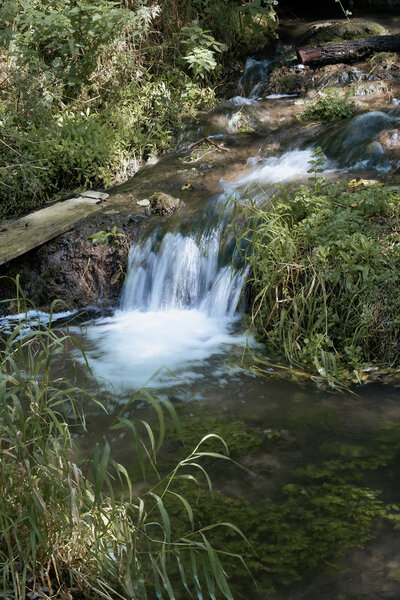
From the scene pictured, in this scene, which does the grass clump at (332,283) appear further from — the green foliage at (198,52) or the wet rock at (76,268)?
the green foliage at (198,52)

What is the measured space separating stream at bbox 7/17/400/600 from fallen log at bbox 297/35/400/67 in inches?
45.5

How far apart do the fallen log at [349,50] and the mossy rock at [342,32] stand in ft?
2.28

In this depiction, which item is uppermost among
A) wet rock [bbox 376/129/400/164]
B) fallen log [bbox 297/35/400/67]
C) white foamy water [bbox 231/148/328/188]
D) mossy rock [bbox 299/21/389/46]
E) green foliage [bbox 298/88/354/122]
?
mossy rock [bbox 299/21/389/46]

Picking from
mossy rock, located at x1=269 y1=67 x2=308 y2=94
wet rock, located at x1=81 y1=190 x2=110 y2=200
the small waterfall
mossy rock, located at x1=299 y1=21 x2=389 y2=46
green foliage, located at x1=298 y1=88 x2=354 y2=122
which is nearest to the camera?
the small waterfall

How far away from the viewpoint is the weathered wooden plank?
21.5 feet

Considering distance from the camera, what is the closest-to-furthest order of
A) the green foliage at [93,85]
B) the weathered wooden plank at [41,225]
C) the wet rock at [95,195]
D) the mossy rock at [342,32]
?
the weathered wooden plank at [41,225], the wet rock at [95,195], the green foliage at [93,85], the mossy rock at [342,32]

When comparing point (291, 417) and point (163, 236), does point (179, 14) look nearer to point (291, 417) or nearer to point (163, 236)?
point (163, 236)

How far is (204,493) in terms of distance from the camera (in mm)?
3357

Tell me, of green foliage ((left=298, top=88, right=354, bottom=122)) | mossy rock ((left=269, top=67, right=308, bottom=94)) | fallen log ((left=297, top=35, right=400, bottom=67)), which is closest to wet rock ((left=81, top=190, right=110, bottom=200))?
green foliage ((left=298, top=88, right=354, bottom=122))

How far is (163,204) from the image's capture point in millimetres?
6879

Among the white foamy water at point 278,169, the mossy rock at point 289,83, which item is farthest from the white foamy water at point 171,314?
the mossy rock at point 289,83

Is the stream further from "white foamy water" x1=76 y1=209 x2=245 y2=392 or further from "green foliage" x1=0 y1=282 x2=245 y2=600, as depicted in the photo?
"green foliage" x1=0 y1=282 x2=245 y2=600

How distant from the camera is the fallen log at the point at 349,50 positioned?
31.3ft

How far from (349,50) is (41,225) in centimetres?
544
